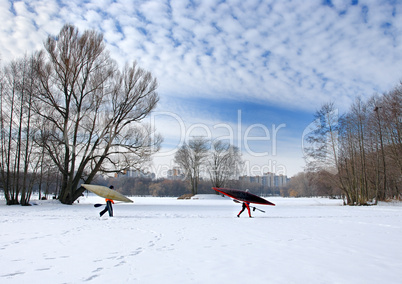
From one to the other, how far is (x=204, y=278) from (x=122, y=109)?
952 inches

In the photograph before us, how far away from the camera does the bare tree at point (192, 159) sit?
49875 mm

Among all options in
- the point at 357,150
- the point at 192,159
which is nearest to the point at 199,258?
the point at 357,150

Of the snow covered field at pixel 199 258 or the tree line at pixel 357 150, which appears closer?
the snow covered field at pixel 199 258

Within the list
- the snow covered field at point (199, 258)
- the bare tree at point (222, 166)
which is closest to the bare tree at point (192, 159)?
the bare tree at point (222, 166)

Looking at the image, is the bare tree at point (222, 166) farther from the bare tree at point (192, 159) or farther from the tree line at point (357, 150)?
the tree line at point (357, 150)

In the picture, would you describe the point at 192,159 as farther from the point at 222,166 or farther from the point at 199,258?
the point at 199,258

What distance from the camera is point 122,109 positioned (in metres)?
26.2

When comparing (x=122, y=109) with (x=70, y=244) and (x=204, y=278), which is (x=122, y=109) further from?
(x=204, y=278)

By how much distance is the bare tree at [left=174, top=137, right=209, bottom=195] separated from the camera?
49.9 m

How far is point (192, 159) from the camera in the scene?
5012 centimetres

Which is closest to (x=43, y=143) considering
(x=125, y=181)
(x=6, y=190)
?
(x=6, y=190)

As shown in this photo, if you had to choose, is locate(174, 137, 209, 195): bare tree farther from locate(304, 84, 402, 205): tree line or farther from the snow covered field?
the snow covered field

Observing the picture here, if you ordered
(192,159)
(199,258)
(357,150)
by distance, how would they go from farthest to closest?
(192,159) < (357,150) < (199,258)

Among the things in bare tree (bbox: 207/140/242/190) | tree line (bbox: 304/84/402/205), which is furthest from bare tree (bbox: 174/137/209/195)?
tree line (bbox: 304/84/402/205)
